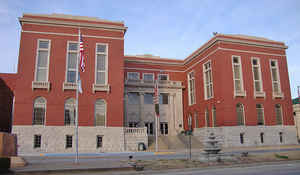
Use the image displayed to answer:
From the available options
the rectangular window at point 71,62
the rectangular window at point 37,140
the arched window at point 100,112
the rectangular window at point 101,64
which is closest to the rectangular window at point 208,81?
the rectangular window at point 101,64

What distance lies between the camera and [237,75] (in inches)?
1537

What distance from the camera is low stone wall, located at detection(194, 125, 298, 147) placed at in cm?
3597

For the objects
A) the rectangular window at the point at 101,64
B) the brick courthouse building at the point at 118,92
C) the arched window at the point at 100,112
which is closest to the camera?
the brick courthouse building at the point at 118,92

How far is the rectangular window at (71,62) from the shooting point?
34.2 meters

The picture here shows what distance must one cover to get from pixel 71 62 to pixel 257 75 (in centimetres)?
2876

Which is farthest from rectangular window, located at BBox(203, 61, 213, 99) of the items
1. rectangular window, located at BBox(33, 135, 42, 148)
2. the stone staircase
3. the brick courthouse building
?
rectangular window, located at BBox(33, 135, 42, 148)

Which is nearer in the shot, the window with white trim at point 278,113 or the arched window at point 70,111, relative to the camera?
the arched window at point 70,111

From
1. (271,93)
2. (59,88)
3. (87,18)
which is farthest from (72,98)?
(271,93)

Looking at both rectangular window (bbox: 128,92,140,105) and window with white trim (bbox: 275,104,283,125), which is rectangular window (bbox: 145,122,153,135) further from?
window with white trim (bbox: 275,104,283,125)

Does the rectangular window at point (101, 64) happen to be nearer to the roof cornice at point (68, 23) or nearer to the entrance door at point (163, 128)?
the roof cornice at point (68, 23)

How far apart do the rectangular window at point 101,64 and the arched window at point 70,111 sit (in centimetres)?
436

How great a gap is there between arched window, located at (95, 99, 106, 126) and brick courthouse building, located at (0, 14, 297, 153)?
13 centimetres

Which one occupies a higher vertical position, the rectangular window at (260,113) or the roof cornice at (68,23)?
the roof cornice at (68,23)

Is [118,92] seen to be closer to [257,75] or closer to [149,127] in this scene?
[149,127]
